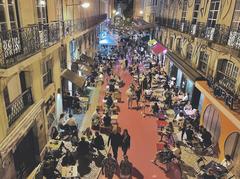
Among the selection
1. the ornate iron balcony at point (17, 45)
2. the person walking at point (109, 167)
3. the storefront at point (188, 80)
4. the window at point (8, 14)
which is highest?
the window at point (8, 14)

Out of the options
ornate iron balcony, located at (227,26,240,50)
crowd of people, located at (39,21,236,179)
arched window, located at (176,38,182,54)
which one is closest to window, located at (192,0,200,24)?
arched window, located at (176,38,182,54)

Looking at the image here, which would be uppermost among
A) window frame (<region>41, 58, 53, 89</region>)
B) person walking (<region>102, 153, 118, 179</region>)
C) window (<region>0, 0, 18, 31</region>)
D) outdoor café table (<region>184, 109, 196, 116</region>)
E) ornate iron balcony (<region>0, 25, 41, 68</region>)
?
window (<region>0, 0, 18, 31</region>)

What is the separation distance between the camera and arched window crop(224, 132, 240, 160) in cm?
1080

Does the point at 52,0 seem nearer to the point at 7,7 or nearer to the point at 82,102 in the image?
the point at 7,7

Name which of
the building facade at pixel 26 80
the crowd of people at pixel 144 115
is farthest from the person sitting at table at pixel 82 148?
the building facade at pixel 26 80

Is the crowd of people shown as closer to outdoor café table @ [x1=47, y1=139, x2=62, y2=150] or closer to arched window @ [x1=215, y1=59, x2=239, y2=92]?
outdoor café table @ [x1=47, y1=139, x2=62, y2=150]

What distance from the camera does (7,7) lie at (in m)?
8.28

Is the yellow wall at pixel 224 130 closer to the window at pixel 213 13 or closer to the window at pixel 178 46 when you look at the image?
the window at pixel 213 13

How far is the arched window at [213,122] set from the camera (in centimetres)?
1302

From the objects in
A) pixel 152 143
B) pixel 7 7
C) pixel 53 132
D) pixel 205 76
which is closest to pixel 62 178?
pixel 53 132

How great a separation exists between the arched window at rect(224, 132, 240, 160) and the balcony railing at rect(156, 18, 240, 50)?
13.4 ft

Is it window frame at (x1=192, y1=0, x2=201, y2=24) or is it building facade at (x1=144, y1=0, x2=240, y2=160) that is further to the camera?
window frame at (x1=192, y1=0, x2=201, y2=24)

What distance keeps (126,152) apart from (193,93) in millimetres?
7354

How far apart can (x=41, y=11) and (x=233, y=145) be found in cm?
1139
